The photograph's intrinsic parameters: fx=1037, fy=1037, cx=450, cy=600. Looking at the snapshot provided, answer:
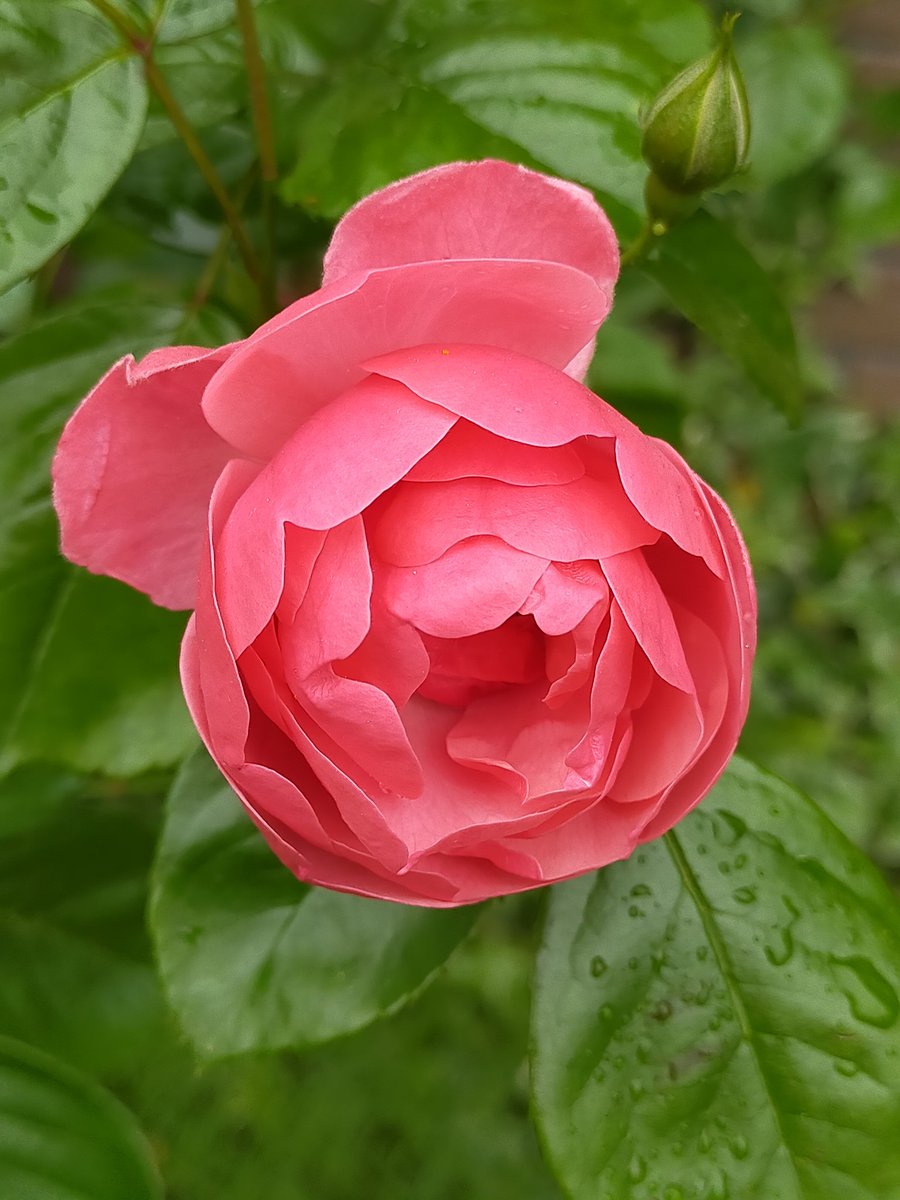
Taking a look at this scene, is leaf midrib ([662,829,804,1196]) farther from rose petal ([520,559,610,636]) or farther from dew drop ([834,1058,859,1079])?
rose petal ([520,559,610,636])

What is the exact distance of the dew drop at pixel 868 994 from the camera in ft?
1.47

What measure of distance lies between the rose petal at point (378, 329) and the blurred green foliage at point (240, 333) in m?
0.10

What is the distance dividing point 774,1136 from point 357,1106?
76 cm

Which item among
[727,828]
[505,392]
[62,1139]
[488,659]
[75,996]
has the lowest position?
[75,996]

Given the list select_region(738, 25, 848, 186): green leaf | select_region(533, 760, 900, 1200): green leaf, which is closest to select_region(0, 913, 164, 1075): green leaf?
select_region(533, 760, 900, 1200): green leaf

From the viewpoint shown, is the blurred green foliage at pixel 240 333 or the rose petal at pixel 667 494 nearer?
the rose petal at pixel 667 494

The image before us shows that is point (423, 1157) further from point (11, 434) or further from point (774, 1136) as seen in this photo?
point (11, 434)

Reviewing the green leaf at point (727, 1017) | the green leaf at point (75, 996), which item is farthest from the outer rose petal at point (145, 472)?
the green leaf at point (75, 996)

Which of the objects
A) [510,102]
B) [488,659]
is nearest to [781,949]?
[488,659]

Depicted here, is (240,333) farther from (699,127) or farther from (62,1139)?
(62,1139)

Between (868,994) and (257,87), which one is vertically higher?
(257,87)

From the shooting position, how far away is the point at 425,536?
359 mm

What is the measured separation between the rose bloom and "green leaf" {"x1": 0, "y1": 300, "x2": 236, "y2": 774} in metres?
0.13

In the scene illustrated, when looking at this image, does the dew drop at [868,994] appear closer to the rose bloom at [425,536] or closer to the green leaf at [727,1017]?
the green leaf at [727,1017]
